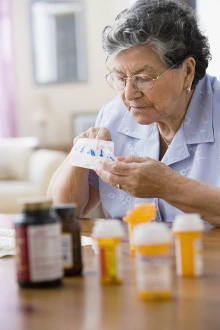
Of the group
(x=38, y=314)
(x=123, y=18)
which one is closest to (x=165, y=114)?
(x=123, y=18)

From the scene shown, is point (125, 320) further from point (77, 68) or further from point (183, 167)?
point (77, 68)

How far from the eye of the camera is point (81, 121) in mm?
6367

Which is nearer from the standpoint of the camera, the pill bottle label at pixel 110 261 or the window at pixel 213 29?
the pill bottle label at pixel 110 261

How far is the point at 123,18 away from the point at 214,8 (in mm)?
2701

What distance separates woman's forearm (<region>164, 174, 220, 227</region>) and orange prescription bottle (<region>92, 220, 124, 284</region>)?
64cm

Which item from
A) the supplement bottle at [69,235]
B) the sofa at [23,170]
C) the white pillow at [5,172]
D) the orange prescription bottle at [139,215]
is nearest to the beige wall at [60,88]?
the sofa at [23,170]

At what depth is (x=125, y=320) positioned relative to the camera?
1.01 metres

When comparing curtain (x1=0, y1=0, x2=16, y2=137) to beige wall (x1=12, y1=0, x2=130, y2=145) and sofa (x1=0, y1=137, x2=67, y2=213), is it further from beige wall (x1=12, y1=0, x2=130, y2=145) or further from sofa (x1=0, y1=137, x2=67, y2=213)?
sofa (x1=0, y1=137, x2=67, y2=213)

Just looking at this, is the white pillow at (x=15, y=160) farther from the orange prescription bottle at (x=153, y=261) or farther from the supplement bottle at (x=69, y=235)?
the orange prescription bottle at (x=153, y=261)

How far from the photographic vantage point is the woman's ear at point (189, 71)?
84.0 inches

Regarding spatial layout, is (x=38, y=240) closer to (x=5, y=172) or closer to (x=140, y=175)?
(x=140, y=175)

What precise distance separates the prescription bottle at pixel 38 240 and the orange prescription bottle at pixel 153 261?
0.16 metres

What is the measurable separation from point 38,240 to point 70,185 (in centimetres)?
107

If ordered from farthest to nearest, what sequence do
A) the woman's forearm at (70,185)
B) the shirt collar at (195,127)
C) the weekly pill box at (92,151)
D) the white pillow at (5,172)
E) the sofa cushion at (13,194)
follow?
the white pillow at (5,172), the sofa cushion at (13,194), the woman's forearm at (70,185), the shirt collar at (195,127), the weekly pill box at (92,151)
